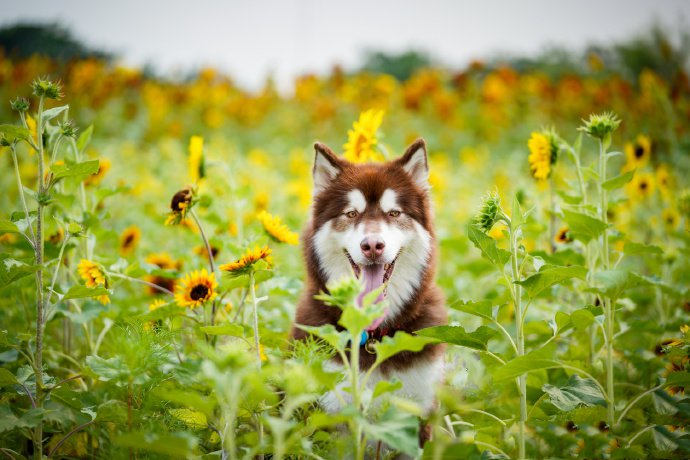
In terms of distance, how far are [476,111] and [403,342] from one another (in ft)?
32.3

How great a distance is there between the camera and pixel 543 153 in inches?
114

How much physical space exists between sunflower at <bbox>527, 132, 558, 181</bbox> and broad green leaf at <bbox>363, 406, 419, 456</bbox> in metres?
1.83

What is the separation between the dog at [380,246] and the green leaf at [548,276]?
24.7 inches

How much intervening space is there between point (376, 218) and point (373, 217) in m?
0.02

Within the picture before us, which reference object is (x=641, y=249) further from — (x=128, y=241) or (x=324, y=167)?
(x=128, y=241)

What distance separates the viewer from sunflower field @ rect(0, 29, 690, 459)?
172 cm

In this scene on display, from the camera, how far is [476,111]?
10.7 metres

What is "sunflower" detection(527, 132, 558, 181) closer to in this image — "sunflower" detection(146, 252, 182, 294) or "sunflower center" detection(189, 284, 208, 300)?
"sunflower center" detection(189, 284, 208, 300)

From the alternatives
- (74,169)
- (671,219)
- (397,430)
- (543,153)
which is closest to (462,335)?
(397,430)

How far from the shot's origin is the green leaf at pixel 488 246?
194 centimetres

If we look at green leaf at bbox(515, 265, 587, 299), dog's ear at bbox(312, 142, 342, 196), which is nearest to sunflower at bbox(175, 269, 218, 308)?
dog's ear at bbox(312, 142, 342, 196)

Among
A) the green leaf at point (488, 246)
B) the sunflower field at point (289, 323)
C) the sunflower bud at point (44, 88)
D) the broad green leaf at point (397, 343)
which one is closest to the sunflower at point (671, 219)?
the sunflower field at point (289, 323)

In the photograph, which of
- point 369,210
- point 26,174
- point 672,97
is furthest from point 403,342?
point 672,97

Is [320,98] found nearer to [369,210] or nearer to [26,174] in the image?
[26,174]
